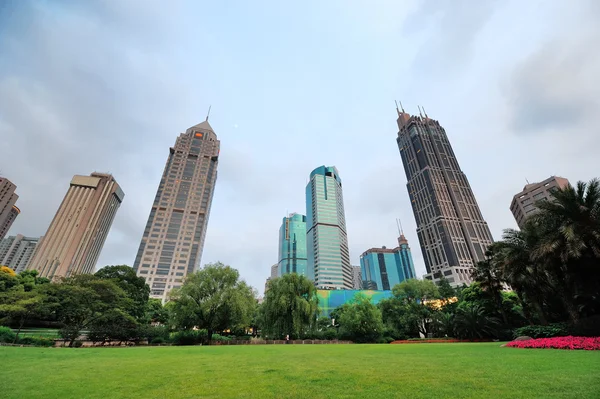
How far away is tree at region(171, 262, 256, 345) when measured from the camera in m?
31.8

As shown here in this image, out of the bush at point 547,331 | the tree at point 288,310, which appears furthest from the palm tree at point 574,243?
the tree at point 288,310

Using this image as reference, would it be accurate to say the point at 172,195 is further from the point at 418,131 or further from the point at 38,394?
the point at 418,131

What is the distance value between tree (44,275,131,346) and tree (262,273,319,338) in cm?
2005

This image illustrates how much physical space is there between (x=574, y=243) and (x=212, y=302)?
3534 centimetres

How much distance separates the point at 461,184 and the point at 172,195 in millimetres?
171089

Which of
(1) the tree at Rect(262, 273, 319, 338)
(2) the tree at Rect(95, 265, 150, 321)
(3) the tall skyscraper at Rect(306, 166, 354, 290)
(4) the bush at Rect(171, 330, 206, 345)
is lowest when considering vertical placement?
(4) the bush at Rect(171, 330, 206, 345)

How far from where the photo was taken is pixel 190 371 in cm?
Answer: 884

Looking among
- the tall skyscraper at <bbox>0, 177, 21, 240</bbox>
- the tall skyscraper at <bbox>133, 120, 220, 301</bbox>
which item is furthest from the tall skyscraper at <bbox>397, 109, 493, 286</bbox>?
the tall skyscraper at <bbox>0, 177, 21, 240</bbox>

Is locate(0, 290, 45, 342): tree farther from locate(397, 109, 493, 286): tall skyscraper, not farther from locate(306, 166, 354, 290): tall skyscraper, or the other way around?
locate(306, 166, 354, 290): tall skyscraper

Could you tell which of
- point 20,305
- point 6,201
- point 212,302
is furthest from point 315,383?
point 6,201

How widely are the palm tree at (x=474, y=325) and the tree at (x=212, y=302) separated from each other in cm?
2856

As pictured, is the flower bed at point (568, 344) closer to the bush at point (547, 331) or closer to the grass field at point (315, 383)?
the bush at point (547, 331)

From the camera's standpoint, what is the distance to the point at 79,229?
152875mm

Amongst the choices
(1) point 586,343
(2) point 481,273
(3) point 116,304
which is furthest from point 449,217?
(3) point 116,304
